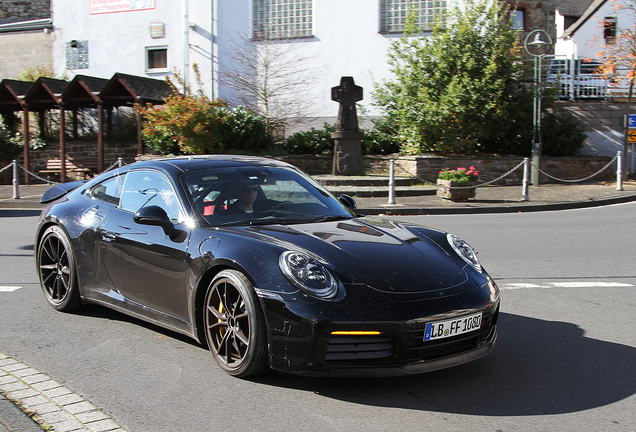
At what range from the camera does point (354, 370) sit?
11.9 ft

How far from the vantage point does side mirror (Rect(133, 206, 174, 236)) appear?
4508 millimetres

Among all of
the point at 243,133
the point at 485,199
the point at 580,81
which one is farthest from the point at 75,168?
the point at 580,81

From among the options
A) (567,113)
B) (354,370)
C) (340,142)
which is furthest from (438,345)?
(567,113)

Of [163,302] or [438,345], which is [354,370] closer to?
[438,345]

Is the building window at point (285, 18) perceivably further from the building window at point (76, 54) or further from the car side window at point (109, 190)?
the car side window at point (109, 190)

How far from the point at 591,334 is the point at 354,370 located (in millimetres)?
2448

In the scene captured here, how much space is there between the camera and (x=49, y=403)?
363cm

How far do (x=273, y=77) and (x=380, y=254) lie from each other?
933 inches

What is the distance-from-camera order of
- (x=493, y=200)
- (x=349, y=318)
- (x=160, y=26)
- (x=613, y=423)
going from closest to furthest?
1. (x=613, y=423)
2. (x=349, y=318)
3. (x=493, y=200)
4. (x=160, y=26)

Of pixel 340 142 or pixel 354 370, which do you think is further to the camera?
pixel 340 142

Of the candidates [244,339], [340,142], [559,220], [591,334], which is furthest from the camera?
[340,142]

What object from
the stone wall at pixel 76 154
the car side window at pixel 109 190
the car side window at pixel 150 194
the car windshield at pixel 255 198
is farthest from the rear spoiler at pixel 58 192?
the stone wall at pixel 76 154

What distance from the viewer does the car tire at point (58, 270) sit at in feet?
18.3

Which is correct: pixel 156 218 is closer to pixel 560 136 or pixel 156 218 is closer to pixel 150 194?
pixel 150 194
